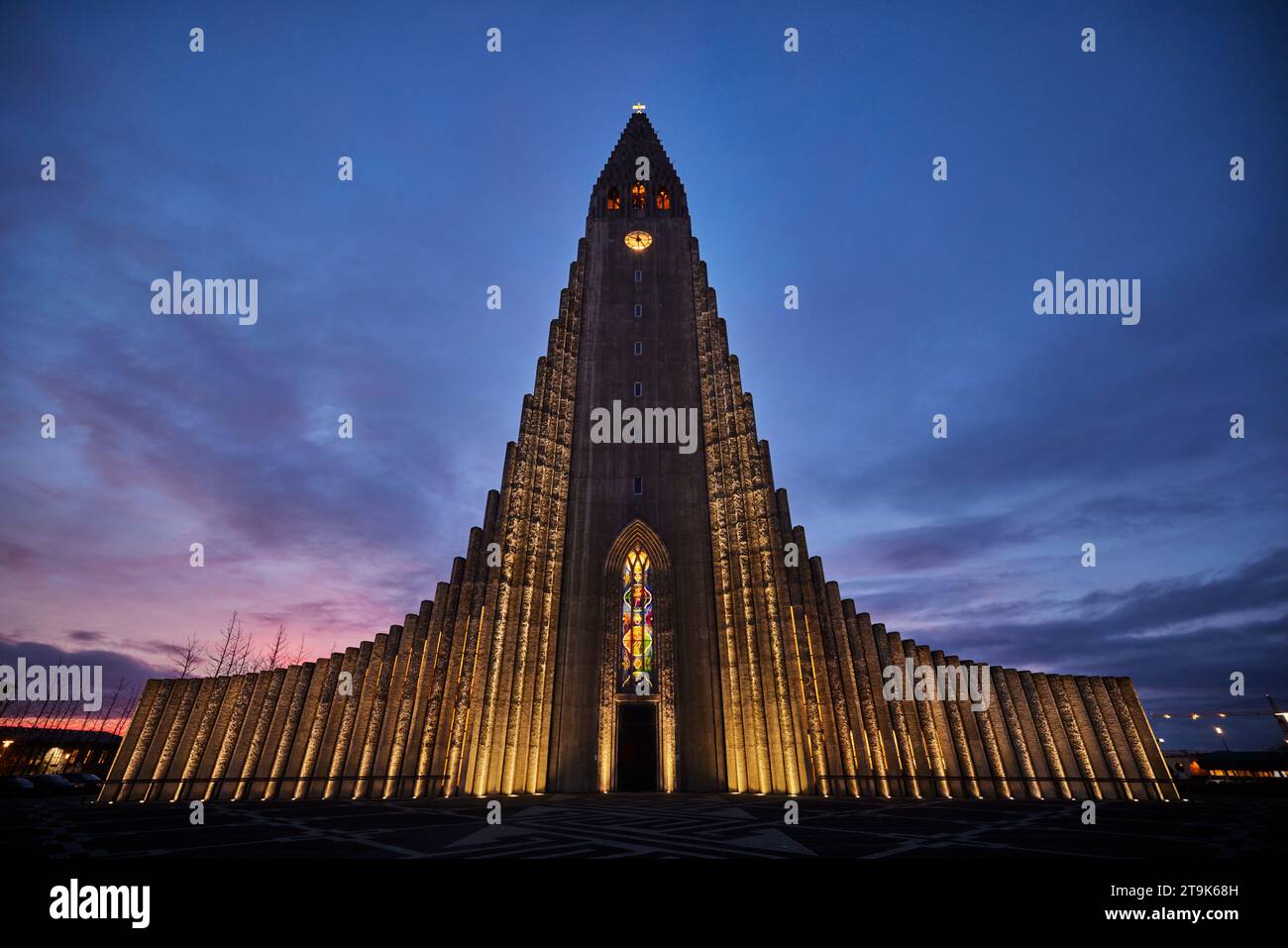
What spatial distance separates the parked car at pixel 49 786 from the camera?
23359 millimetres

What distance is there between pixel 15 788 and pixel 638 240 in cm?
3654

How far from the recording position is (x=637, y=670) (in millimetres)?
22438

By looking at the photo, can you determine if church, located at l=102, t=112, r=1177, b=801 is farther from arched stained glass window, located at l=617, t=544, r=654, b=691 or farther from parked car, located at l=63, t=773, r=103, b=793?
parked car, located at l=63, t=773, r=103, b=793

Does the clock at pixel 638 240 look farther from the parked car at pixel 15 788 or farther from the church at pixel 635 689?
the parked car at pixel 15 788

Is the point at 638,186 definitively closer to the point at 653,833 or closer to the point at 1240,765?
the point at 653,833

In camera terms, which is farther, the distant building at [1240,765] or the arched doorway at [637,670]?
the distant building at [1240,765]

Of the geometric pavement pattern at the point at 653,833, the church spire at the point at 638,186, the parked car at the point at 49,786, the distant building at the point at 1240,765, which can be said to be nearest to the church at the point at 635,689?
the geometric pavement pattern at the point at 653,833

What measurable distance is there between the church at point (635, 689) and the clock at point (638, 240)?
10.3 metres

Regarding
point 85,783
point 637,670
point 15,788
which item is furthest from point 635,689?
point 85,783

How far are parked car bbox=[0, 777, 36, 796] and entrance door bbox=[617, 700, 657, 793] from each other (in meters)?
24.2
